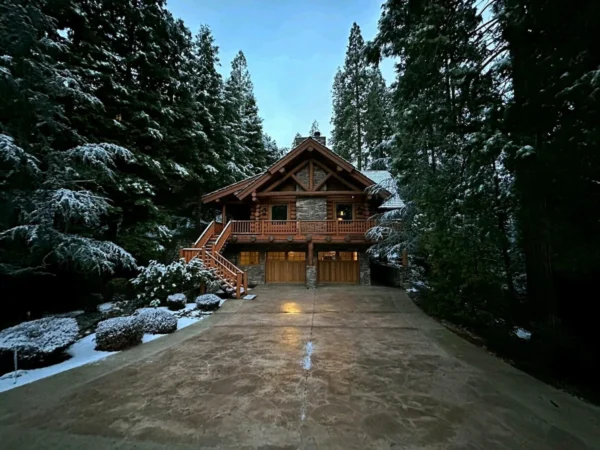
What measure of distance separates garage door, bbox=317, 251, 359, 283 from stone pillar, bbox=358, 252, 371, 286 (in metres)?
0.41

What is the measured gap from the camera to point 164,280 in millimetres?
9359

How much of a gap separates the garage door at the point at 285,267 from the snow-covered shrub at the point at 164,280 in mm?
5900

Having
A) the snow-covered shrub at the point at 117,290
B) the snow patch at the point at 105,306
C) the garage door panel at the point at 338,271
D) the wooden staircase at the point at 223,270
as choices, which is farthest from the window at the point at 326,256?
the snow patch at the point at 105,306

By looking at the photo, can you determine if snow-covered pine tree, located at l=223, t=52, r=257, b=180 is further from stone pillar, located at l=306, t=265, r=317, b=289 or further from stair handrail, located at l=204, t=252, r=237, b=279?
stone pillar, located at l=306, t=265, r=317, b=289

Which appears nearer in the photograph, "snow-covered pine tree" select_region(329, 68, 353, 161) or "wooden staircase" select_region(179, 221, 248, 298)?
"wooden staircase" select_region(179, 221, 248, 298)

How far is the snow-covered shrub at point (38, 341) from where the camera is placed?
4527 mm

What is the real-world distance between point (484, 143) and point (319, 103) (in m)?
108

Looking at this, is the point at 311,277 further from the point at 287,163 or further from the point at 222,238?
the point at 287,163

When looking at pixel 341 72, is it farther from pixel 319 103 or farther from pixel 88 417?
pixel 319 103

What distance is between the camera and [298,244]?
15250mm

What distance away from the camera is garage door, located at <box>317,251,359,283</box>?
50.0ft

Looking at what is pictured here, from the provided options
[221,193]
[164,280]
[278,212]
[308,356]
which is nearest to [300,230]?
[278,212]

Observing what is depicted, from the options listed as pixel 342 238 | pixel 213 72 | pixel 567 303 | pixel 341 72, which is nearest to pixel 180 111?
pixel 213 72

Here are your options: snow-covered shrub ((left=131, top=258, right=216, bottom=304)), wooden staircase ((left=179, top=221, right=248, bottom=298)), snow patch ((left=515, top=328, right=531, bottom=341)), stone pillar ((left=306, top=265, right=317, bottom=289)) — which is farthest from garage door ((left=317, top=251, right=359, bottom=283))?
snow patch ((left=515, top=328, right=531, bottom=341))
